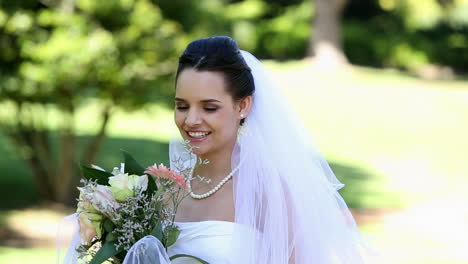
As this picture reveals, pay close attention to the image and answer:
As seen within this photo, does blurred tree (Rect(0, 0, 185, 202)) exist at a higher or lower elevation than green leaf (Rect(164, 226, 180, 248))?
higher

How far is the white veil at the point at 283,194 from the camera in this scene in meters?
3.12

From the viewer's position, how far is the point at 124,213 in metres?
2.85

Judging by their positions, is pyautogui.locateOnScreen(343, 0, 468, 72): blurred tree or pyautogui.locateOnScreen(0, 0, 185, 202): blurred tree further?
pyautogui.locateOnScreen(343, 0, 468, 72): blurred tree

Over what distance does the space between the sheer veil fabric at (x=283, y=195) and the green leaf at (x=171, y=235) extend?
0.87 ft

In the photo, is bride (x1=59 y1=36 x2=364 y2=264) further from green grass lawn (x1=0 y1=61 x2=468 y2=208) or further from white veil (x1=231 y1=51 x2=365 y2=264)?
green grass lawn (x1=0 y1=61 x2=468 y2=208)

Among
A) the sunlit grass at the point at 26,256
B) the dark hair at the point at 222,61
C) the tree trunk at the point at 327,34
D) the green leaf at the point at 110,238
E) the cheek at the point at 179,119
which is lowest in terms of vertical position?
the green leaf at the point at 110,238

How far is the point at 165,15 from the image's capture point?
11.4 meters

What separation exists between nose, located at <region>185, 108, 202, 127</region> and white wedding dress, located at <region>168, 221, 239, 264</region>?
0.40 metres

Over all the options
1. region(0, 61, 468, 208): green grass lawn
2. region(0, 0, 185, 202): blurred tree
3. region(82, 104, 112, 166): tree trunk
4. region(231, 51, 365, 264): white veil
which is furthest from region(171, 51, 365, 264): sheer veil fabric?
region(82, 104, 112, 166): tree trunk

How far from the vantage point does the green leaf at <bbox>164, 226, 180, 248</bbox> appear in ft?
A: 9.55

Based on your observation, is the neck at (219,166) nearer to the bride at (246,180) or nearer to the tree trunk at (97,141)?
the bride at (246,180)

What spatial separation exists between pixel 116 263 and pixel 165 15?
29.0ft

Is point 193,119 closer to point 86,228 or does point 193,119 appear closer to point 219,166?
point 219,166

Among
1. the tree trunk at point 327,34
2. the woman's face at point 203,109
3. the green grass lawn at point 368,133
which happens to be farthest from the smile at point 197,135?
the tree trunk at point 327,34
